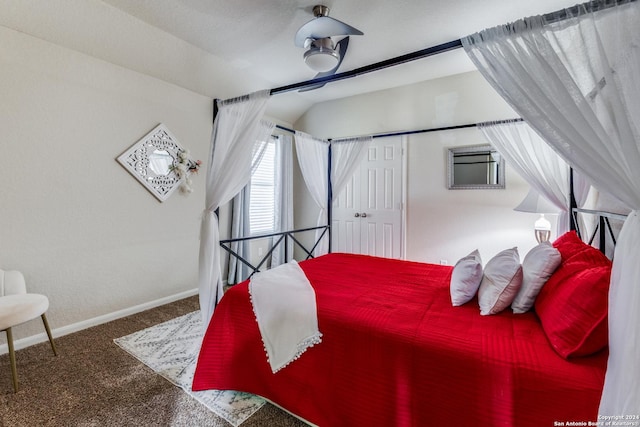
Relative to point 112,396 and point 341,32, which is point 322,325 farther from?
point 341,32

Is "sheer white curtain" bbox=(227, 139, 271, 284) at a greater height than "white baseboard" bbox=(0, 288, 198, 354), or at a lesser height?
greater

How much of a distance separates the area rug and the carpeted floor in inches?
1.7

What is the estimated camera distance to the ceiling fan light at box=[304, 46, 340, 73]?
225 cm

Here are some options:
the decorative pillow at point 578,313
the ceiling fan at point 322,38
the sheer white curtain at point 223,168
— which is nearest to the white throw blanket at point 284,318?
the sheer white curtain at point 223,168

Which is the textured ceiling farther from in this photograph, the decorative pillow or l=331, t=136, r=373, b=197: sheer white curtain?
the decorative pillow

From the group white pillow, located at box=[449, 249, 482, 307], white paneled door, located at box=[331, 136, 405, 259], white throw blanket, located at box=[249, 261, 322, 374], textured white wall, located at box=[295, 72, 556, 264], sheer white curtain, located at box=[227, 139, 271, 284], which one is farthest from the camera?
white paneled door, located at box=[331, 136, 405, 259]

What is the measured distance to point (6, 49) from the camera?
7.60ft

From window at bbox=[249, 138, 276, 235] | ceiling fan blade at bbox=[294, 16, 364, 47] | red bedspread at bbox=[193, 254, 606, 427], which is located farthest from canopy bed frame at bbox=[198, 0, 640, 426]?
window at bbox=[249, 138, 276, 235]

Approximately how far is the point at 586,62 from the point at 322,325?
5.49 ft

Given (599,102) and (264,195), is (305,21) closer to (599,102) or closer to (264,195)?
(599,102)

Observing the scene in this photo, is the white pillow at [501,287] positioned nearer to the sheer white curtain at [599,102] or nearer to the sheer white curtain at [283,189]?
the sheer white curtain at [599,102]

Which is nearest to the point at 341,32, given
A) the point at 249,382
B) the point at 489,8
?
the point at 489,8

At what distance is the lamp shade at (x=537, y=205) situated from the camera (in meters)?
2.81

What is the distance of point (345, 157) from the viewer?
398cm
